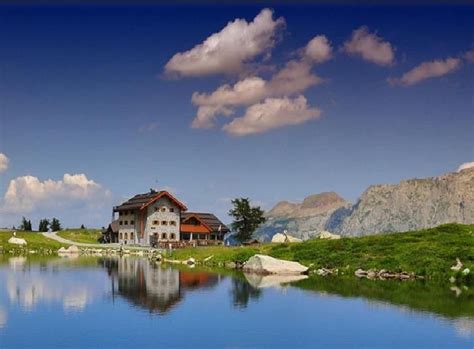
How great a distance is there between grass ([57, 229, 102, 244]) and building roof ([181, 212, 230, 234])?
69.7ft

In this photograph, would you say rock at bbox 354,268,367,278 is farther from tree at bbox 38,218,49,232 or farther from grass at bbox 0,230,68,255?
tree at bbox 38,218,49,232

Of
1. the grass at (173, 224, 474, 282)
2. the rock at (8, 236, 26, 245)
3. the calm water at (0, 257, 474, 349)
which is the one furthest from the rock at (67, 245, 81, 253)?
the calm water at (0, 257, 474, 349)

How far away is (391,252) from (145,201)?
70207 mm

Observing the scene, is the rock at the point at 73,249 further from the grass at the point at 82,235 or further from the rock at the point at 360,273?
the rock at the point at 360,273

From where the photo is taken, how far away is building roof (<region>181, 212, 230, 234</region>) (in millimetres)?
131425

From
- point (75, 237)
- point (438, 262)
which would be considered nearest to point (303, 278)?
point (438, 262)

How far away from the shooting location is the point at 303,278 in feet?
191

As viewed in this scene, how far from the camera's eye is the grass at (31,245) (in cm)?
10096

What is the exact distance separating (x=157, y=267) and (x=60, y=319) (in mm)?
36822

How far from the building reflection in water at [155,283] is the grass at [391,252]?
11102 mm

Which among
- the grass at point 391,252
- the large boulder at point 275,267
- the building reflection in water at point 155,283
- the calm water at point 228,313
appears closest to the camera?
the calm water at point 228,313

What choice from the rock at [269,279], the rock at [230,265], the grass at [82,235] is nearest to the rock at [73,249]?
the grass at [82,235]

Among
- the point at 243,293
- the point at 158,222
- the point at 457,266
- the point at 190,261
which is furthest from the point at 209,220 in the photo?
the point at 243,293

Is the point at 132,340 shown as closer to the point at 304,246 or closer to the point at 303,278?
the point at 303,278
